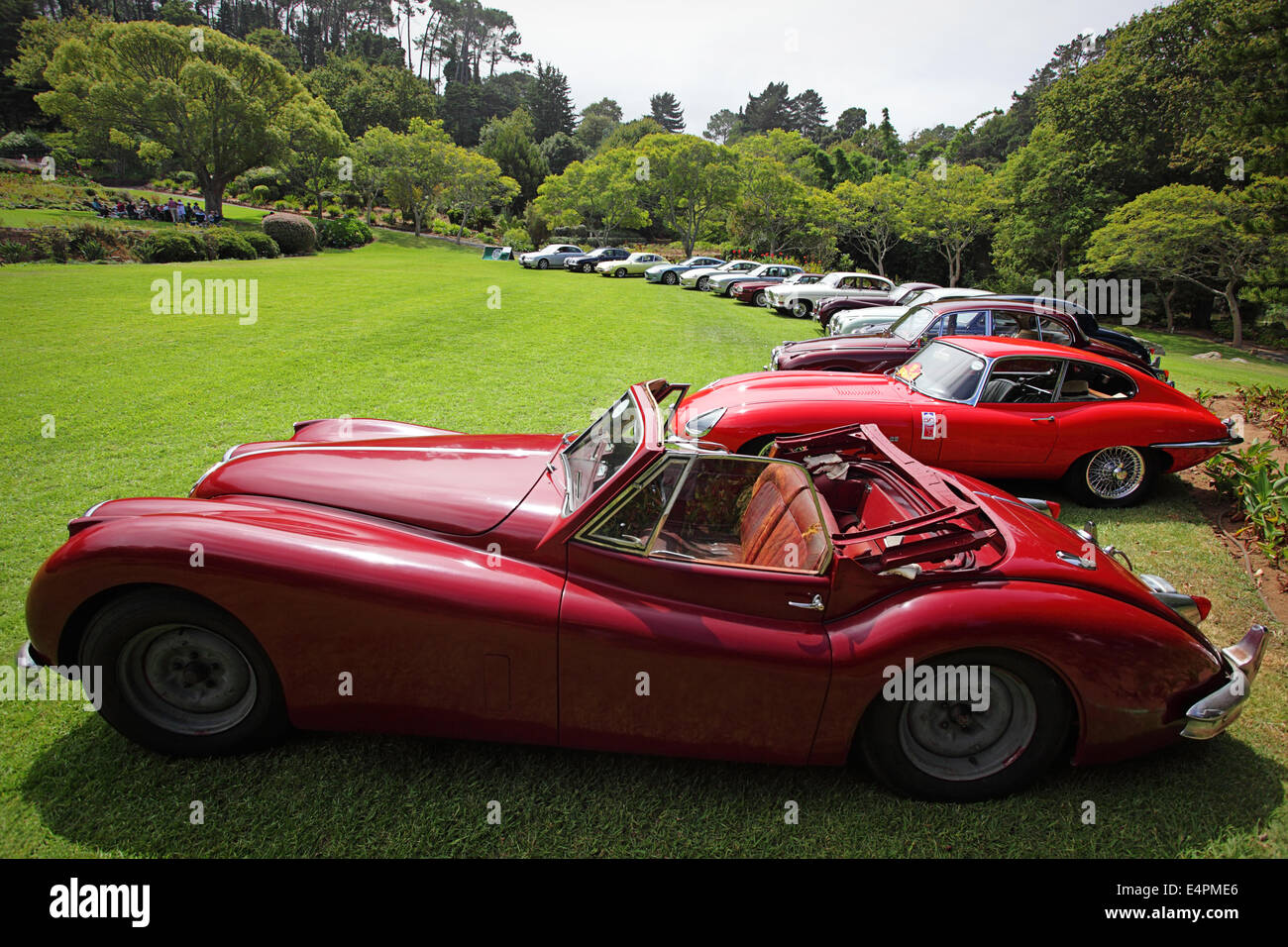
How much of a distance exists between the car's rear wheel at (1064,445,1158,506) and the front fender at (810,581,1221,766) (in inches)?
140

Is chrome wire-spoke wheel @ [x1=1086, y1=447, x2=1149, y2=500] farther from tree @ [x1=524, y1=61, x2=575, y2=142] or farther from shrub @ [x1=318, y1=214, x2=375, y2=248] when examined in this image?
tree @ [x1=524, y1=61, x2=575, y2=142]

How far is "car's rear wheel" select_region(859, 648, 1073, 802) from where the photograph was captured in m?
2.62

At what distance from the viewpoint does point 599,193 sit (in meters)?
42.9

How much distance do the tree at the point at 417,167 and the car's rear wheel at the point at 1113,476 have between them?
4662 cm

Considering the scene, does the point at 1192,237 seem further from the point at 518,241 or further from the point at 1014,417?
the point at 518,241

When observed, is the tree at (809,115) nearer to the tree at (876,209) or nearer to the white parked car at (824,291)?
the tree at (876,209)

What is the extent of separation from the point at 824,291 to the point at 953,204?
72.5 feet

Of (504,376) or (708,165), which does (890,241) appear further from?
(504,376)

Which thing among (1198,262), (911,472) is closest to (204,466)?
(911,472)

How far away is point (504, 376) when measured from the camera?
9531 millimetres

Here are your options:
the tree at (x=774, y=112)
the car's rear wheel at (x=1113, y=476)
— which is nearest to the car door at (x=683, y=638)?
the car's rear wheel at (x=1113, y=476)

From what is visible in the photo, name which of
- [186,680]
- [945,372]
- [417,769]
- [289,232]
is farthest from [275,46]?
[417,769]

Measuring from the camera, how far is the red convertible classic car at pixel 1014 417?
557 cm

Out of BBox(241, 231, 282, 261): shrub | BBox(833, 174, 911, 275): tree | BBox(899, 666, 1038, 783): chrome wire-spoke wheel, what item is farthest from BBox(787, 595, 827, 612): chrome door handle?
BBox(833, 174, 911, 275): tree
